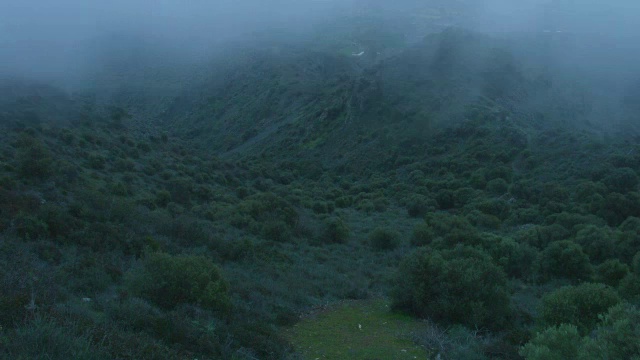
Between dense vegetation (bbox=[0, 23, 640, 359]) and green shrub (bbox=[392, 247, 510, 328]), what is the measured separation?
42mm

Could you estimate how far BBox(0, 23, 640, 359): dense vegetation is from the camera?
7934 millimetres

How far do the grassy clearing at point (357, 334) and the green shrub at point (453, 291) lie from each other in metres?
0.43

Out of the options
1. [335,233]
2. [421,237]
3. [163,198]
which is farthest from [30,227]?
[421,237]

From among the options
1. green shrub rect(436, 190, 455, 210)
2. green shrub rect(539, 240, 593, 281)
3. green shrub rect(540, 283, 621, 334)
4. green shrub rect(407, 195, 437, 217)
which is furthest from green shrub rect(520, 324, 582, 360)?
green shrub rect(436, 190, 455, 210)

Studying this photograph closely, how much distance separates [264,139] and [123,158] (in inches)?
1131

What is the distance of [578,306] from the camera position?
9.27 meters

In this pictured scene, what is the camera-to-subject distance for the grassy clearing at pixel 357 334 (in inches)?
344

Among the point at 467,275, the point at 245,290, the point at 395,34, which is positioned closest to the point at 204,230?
the point at 245,290

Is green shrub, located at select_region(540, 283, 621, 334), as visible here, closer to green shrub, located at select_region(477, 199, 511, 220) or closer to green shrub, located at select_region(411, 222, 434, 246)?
green shrub, located at select_region(411, 222, 434, 246)

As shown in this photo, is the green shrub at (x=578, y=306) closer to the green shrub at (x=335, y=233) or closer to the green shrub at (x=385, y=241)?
the green shrub at (x=385, y=241)

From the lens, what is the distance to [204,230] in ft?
57.4

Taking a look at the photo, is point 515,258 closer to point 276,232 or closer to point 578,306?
point 276,232

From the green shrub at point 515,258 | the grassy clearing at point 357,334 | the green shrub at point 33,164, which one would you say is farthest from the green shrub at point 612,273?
the green shrub at point 33,164

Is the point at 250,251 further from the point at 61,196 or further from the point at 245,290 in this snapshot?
the point at 61,196
